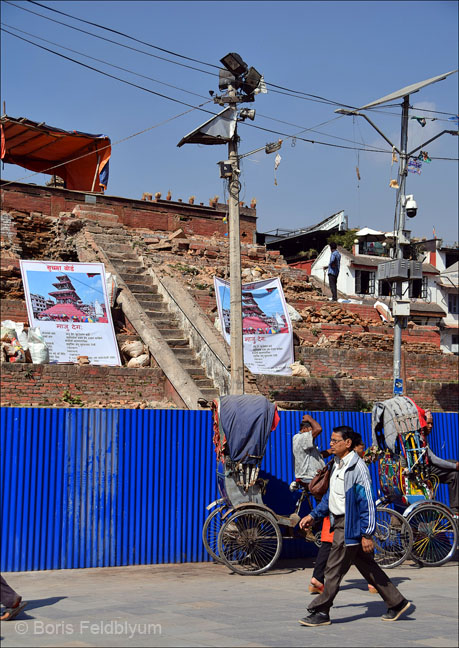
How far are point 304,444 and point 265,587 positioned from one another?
2.07 meters

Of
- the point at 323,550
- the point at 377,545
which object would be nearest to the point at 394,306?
the point at 377,545

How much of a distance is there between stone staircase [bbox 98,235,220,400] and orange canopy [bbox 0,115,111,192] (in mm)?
5125

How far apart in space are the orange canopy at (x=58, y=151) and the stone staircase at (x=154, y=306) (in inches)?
202

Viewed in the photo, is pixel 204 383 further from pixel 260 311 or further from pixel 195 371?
pixel 260 311

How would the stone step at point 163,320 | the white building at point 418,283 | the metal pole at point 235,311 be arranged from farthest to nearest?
1. the white building at point 418,283
2. the stone step at point 163,320
3. the metal pole at point 235,311

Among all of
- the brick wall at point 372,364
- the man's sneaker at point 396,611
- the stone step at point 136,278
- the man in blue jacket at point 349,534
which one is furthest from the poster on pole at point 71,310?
the man's sneaker at point 396,611

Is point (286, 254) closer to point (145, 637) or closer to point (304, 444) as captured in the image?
point (304, 444)

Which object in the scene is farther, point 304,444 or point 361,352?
point 361,352

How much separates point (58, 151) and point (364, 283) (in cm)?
2333

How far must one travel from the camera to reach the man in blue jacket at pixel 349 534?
6.75 metres

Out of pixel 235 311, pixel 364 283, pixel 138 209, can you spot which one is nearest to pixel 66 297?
pixel 235 311

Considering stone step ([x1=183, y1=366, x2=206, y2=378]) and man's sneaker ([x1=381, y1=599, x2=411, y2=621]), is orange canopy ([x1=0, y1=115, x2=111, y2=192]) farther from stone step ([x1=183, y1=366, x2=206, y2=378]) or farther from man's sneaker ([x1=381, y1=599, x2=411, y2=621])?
man's sneaker ([x1=381, y1=599, x2=411, y2=621])

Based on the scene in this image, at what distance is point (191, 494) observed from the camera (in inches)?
403

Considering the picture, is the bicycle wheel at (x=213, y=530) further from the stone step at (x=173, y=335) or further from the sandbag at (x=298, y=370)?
the sandbag at (x=298, y=370)
